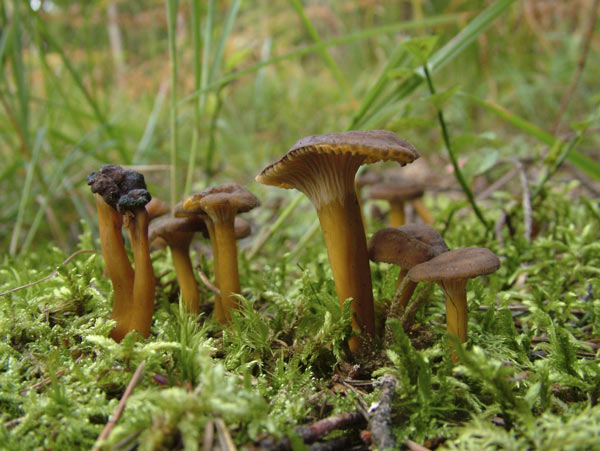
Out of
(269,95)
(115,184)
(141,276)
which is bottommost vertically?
(141,276)

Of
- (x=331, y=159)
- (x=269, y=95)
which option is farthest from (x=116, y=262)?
(x=269, y=95)

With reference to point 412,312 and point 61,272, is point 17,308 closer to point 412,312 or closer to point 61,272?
point 61,272

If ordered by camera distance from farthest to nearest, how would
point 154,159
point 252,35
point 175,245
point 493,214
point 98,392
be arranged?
1. point 252,35
2. point 154,159
3. point 493,214
4. point 175,245
5. point 98,392

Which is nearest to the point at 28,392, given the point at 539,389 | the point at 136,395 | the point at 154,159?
the point at 136,395

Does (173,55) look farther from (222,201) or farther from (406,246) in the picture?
(406,246)

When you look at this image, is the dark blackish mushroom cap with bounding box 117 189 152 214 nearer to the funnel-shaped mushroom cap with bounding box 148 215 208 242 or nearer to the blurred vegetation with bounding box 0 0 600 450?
the funnel-shaped mushroom cap with bounding box 148 215 208 242

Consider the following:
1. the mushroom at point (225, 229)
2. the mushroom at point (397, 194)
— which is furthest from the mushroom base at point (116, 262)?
the mushroom at point (397, 194)
